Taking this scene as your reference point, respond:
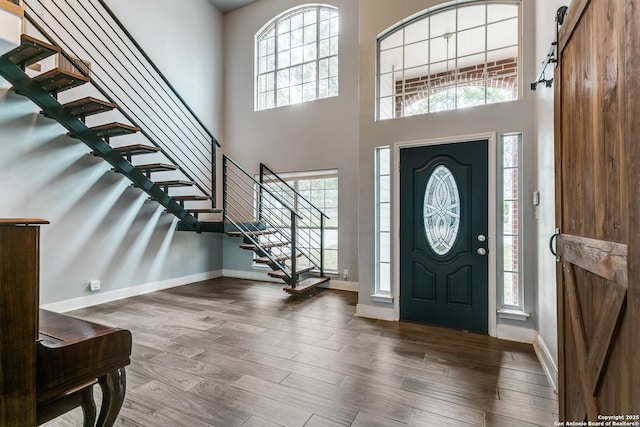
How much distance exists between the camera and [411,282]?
351cm

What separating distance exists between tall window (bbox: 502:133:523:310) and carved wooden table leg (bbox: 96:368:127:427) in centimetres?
327

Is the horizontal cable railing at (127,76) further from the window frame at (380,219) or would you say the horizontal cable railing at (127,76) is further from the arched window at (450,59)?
the arched window at (450,59)

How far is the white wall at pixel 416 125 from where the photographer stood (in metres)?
2.97

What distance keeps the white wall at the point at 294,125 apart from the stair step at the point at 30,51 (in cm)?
331

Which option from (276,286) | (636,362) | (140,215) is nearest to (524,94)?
(636,362)

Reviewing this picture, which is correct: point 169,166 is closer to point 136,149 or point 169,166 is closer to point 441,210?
point 136,149

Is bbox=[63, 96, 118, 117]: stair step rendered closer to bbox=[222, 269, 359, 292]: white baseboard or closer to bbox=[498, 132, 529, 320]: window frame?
bbox=[222, 269, 359, 292]: white baseboard

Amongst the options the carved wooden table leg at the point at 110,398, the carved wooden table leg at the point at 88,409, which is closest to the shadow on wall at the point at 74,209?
the carved wooden table leg at the point at 88,409

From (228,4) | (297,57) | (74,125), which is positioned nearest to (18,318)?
(74,125)

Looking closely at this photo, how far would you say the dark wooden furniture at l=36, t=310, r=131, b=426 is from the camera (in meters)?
1.04

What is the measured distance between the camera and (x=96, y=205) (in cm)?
420

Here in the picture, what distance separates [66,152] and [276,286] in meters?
3.49

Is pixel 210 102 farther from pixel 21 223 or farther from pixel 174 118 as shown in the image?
pixel 21 223

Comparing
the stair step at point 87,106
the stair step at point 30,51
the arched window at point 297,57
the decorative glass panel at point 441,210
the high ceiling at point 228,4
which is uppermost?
the high ceiling at point 228,4
